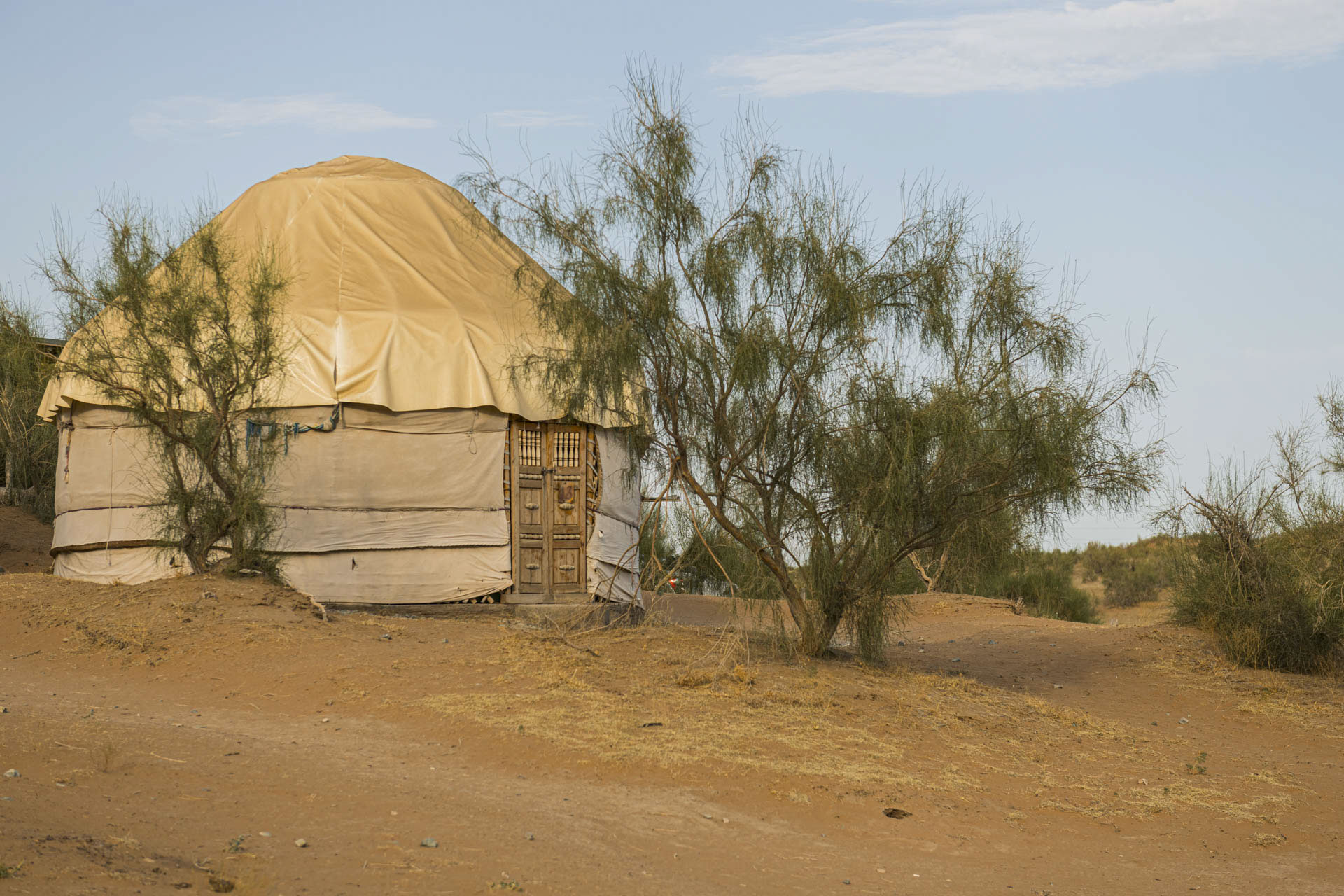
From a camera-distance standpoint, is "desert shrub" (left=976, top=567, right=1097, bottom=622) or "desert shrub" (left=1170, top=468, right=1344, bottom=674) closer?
"desert shrub" (left=1170, top=468, right=1344, bottom=674)

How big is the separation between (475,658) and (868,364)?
3.94 m

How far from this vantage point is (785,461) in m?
9.85

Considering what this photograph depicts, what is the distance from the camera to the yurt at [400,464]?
11.5m

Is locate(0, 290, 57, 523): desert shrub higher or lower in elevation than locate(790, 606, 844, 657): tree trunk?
higher

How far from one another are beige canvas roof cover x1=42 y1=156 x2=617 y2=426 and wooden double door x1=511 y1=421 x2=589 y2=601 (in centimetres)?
42

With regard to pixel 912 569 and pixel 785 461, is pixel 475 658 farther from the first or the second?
pixel 912 569

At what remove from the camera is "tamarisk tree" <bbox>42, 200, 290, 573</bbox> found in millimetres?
10414

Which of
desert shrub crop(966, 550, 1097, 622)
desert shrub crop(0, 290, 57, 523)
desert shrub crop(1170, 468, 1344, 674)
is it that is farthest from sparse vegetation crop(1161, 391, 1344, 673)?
desert shrub crop(0, 290, 57, 523)

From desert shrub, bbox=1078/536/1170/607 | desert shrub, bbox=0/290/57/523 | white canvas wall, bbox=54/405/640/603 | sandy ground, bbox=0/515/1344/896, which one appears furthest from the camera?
desert shrub, bbox=1078/536/1170/607

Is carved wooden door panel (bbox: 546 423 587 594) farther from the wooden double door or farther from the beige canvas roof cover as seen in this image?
the beige canvas roof cover

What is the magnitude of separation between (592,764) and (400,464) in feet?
18.5

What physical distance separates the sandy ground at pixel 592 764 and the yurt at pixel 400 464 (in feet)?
2.92

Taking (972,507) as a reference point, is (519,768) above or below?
below

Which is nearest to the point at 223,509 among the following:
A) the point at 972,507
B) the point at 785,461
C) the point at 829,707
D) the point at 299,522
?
the point at 299,522
